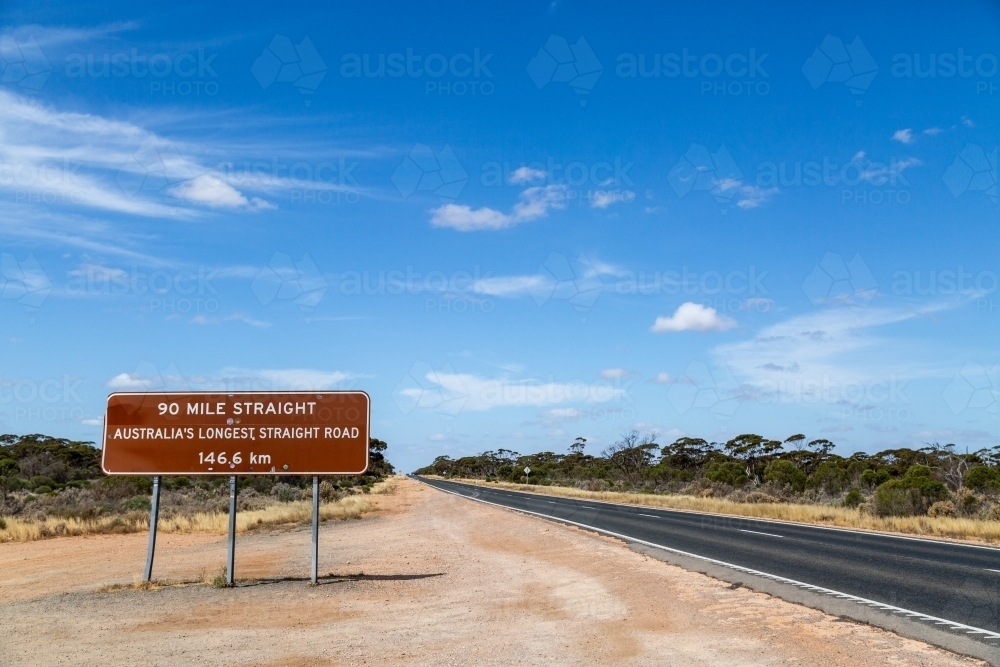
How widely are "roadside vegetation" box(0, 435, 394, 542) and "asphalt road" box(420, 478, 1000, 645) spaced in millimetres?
8226

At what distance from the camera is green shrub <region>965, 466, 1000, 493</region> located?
114 ft

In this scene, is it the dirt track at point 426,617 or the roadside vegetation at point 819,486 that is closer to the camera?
the dirt track at point 426,617

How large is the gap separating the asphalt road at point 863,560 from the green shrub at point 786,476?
1119 inches

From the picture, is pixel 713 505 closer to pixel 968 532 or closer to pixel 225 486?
pixel 968 532

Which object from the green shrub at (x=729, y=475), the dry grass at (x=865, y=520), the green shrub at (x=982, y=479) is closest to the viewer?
the dry grass at (x=865, y=520)

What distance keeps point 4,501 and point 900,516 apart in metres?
32.2

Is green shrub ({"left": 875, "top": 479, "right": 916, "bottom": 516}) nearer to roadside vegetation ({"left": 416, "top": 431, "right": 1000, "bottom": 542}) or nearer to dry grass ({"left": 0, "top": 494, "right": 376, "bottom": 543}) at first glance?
roadside vegetation ({"left": 416, "top": 431, "right": 1000, "bottom": 542})

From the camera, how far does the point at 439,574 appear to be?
14625 mm

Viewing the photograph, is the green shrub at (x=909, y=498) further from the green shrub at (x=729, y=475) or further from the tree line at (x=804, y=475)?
the green shrub at (x=729, y=475)

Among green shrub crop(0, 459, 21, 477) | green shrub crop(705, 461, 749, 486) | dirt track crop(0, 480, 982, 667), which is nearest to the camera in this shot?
dirt track crop(0, 480, 982, 667)

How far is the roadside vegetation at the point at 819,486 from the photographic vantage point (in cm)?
2662

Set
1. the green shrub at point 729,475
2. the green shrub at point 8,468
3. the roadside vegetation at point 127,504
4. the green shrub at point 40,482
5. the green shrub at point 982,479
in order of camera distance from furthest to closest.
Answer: the green shrub at point 729,475, the green shrub at point 8,468, the green shrub at point 40,482, the green shrub at point 982,479, the roadside vegetation at point 127,504

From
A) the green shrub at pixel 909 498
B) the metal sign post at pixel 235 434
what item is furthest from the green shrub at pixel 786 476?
the metal sign post at pixel 235 434

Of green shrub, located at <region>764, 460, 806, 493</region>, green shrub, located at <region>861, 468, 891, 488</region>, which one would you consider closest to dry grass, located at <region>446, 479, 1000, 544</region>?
green shrub, located at <region>764, 460, 806, 493</region>
